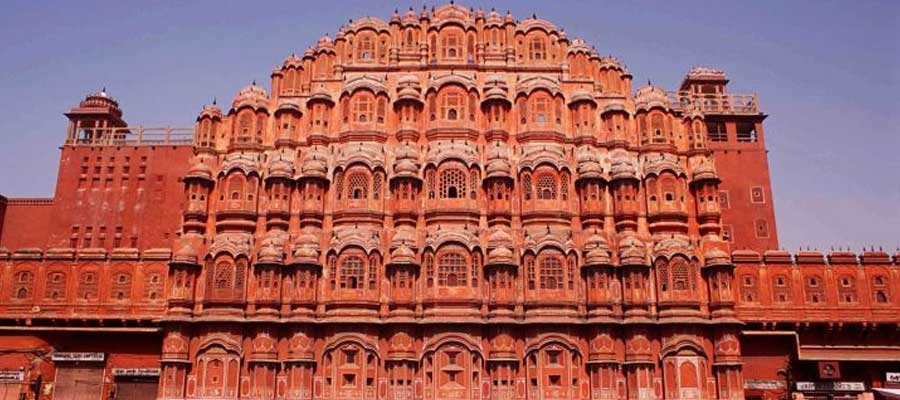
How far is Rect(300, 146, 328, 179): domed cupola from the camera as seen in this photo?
3425 cm

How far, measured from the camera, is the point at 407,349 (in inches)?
1246

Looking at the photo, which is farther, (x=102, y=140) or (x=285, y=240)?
(x=102, y=140)

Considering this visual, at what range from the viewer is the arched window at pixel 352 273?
3250 cm

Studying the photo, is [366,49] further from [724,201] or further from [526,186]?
[724,201]

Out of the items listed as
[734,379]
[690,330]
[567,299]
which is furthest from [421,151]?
[734,379]

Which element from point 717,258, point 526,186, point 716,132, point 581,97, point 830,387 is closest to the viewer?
point 830,387

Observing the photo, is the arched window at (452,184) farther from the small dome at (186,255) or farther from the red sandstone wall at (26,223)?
the red sandstone wall at (26,223)

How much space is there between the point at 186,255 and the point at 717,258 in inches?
871

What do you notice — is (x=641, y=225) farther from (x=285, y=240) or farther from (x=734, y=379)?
(x=285, y=240)

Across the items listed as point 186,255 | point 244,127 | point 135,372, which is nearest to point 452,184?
point 244,127

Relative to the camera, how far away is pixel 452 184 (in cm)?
3406

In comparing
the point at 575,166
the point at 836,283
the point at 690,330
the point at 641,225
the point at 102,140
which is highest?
the point at 102,140

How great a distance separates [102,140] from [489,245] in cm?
2487

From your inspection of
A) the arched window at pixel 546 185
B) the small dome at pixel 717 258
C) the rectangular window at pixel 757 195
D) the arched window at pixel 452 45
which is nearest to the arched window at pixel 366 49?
the arched window at pixel 452 45
